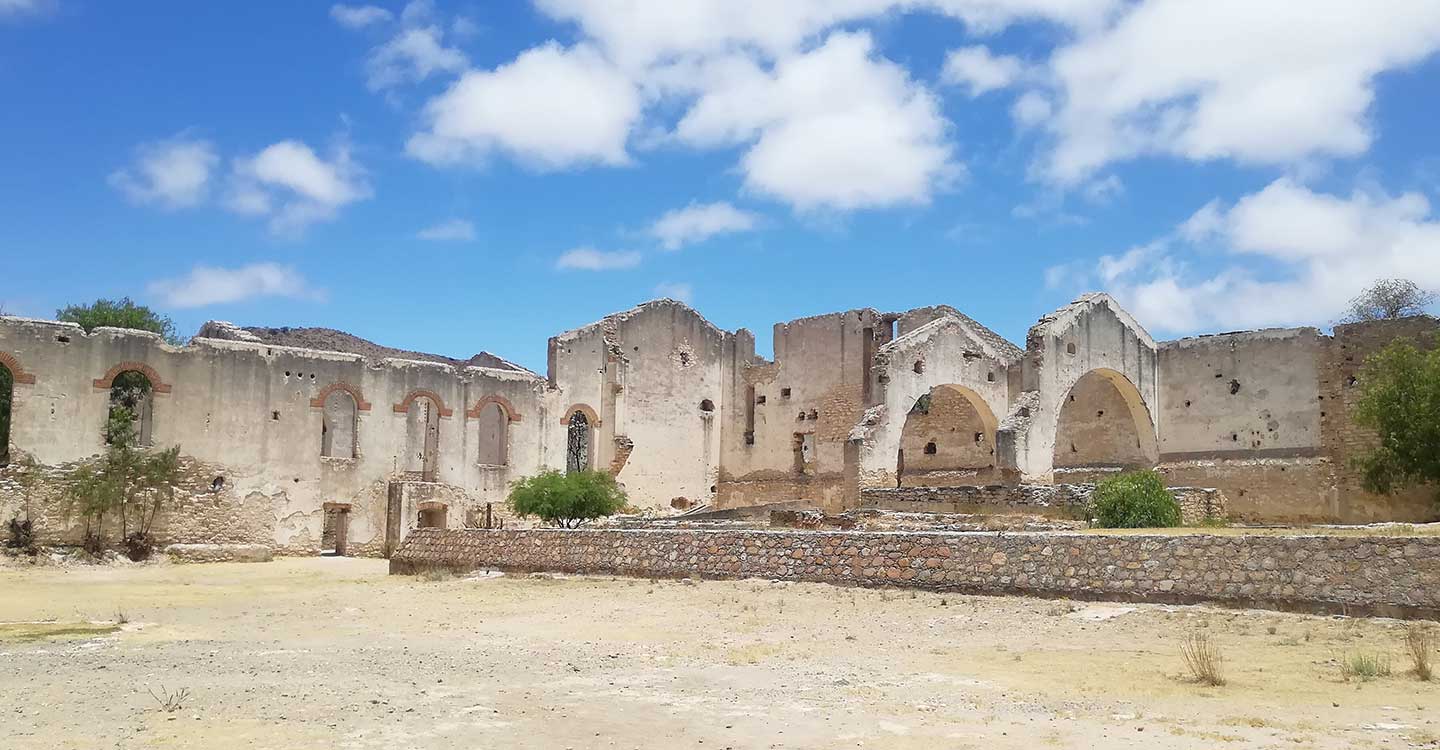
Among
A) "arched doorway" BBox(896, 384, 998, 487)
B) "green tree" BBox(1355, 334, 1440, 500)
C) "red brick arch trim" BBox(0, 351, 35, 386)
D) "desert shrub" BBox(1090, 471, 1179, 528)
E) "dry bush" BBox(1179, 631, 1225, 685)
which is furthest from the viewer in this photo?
"arched doorway" BBox(896, 384, 998, 487)

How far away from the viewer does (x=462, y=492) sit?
1105 inches

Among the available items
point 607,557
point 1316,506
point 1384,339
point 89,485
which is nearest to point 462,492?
point 89,485

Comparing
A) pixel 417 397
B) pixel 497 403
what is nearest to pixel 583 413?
pixel 497 403

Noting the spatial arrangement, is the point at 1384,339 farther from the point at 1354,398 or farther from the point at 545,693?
the point at 545,693

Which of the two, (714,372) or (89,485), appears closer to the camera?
(89,485)

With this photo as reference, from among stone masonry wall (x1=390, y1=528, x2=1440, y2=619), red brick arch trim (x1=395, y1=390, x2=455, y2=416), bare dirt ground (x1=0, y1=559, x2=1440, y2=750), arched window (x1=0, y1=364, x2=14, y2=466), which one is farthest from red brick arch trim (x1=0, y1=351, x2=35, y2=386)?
stone masonry wall (x1=390, y1=528, x2=1440, y2=619)

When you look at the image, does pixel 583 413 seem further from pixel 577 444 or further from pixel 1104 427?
pixel 1104 427

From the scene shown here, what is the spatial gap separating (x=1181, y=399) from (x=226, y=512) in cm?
2290

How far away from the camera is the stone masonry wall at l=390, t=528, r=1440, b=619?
998 cm

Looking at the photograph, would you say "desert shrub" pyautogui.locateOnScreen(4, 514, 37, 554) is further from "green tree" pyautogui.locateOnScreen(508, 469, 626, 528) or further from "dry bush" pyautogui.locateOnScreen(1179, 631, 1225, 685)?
"dry bush" pyautogui.locateOnScreen(1179, 631, 1225, 685)

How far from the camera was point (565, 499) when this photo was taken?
Result: 71.7ft

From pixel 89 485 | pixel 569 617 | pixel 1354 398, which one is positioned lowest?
pixel 569 617

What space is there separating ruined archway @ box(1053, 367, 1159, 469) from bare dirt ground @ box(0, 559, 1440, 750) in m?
17.0

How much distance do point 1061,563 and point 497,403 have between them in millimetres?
19449
